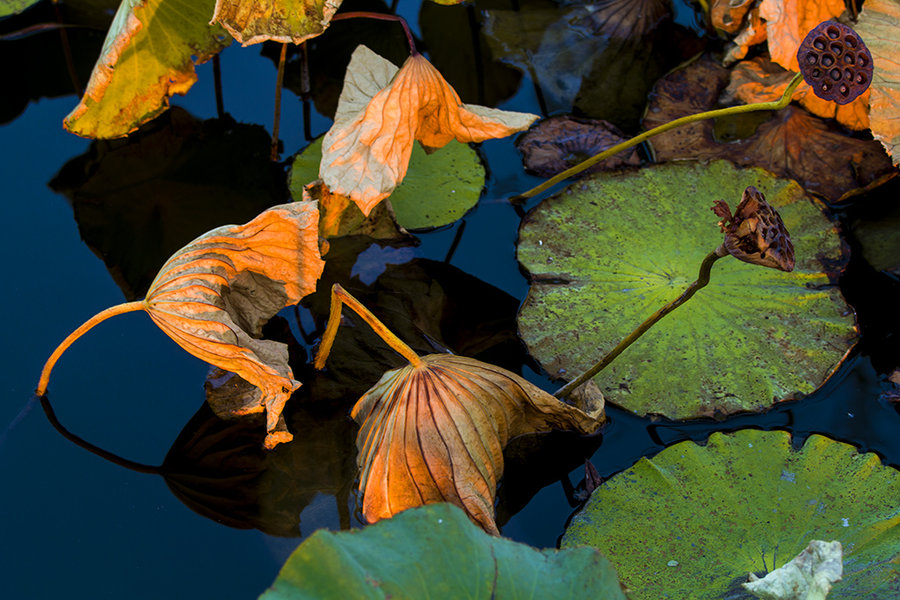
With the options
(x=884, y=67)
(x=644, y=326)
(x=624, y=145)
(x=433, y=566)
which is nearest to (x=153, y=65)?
(x=624, y=145)

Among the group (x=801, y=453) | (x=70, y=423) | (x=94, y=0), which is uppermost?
(x=94, y=0)

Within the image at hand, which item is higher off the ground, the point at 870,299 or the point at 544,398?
the point at 544,398

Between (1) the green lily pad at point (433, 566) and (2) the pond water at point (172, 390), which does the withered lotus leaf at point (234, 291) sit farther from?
(1) the green lily pad at point (433, 566)

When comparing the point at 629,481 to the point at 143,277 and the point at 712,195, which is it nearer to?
the point at 712,195

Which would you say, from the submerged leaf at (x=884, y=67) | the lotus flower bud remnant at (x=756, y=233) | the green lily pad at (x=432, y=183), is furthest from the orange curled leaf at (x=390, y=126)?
the submerged leaf at (x=884, y=67)

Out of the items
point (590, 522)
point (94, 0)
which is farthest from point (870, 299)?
point (94, 0)

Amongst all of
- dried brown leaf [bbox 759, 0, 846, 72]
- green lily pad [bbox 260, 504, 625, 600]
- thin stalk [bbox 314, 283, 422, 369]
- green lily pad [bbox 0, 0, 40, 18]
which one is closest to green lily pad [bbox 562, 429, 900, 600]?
green lily pad [bbox 260, 504, 625, 600]
